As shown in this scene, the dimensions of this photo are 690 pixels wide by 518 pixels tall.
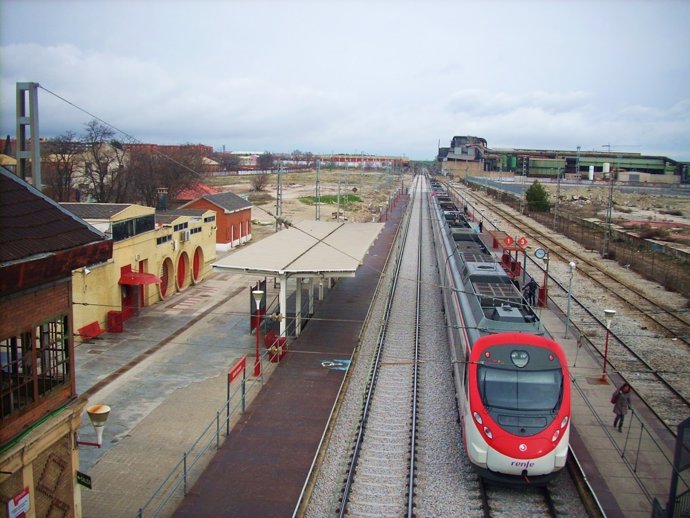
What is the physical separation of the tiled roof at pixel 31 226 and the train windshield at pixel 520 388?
23.9 feet

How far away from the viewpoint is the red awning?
23.9 m

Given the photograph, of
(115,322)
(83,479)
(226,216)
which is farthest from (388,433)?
(226,216)

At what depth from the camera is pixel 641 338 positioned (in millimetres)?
22781

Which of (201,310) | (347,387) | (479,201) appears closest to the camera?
(347,387)

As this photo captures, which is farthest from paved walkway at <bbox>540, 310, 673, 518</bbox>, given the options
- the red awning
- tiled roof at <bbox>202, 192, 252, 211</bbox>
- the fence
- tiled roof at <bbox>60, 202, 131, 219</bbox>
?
tiled roof at <bbox>202, 192, 252, 211</bbox>

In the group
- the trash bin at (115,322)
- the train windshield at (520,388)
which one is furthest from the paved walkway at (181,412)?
the train windshield at (520,388)

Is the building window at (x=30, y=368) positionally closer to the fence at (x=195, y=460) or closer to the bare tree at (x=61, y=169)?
the fence at (x=195, y=460)

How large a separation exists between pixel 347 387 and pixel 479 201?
7820 centimetres

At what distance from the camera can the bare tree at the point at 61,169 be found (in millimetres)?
46531

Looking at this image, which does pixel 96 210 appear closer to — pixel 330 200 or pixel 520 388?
pixel 520 388

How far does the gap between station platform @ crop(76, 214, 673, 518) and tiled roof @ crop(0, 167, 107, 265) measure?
5.33 meters

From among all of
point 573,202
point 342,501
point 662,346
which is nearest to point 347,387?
point 342,501

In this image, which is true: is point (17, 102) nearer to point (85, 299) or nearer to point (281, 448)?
point (281, 448)

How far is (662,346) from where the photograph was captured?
21.8 metres
